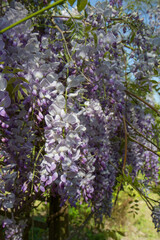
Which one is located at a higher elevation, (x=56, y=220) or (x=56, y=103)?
(x=56, y=103)

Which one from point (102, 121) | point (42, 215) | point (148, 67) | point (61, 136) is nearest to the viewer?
point (61, 136)

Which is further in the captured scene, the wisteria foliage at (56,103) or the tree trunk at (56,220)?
the tree trunk at (56,220)

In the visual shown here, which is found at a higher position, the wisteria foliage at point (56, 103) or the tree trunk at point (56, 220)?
the wisteria foliage at point (56, 103)

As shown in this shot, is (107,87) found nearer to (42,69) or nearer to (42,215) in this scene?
(42,69)

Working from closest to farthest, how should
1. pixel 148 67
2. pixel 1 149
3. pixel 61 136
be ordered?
pixel 61 136 → pixel 1 149 → pixel 148 67

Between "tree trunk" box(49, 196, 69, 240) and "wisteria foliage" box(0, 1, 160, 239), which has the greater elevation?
"wisteria foliage" box(0, 1, 160, 239)

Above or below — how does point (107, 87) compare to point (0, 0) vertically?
below

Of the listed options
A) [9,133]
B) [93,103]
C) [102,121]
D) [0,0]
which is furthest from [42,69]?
[0,0]

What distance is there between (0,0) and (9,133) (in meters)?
0.92

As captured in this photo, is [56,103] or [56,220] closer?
[56,103]

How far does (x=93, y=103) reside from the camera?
1.26 meters

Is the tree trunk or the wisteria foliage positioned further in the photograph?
the tree trunk

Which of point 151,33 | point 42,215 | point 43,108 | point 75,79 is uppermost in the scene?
point 151,33

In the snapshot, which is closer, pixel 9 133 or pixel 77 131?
pixel 77 131
